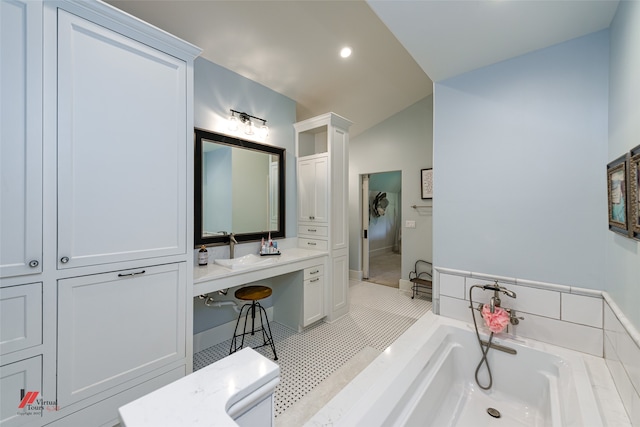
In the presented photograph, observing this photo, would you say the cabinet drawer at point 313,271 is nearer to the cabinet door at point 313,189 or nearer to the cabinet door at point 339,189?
the cabinet door at point 339,189

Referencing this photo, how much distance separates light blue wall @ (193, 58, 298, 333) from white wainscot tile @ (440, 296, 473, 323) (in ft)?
6.07

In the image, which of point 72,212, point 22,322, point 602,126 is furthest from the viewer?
point 602,126

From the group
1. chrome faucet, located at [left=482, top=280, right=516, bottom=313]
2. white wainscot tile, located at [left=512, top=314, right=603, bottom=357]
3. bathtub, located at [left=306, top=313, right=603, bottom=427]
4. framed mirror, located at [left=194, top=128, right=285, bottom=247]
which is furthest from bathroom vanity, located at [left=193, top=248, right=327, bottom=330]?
white wainscot tile, located at [left=512, top=314, right=603, bottom=357]

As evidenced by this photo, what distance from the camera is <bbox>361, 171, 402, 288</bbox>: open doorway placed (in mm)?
4770

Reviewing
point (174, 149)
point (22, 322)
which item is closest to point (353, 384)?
point (22, 322)

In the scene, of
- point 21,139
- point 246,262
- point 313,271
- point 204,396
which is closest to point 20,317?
point 21,139

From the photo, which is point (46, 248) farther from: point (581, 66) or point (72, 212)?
point (581, 66)

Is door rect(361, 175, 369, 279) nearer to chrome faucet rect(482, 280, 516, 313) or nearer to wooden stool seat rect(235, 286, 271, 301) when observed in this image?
wooden stool seat rect(235, 286, 271, 301)

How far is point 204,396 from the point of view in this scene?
54 centimetres

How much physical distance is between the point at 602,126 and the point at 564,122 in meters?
0.16

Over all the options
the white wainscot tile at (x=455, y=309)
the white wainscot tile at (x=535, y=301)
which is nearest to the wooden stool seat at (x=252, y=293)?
the white wainscot tile at (x=455, y=309)

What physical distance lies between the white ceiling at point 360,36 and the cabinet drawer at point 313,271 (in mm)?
2068

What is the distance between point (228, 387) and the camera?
562mm

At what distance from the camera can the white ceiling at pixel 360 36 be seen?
52.6 inches
